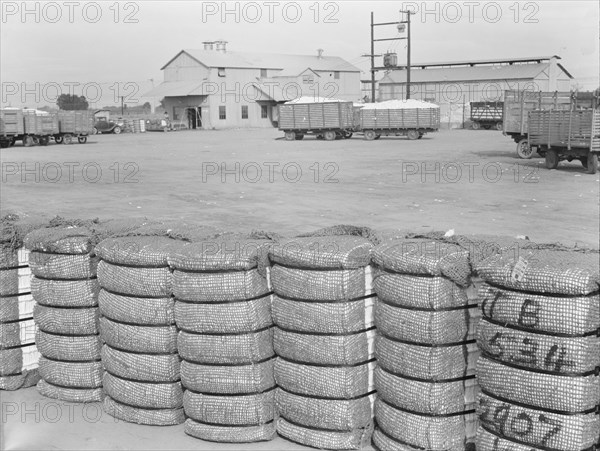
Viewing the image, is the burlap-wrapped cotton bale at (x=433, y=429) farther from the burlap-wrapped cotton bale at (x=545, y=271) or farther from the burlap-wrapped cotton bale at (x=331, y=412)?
the burlap-wrapped cotton bale at (x=545, y=271)

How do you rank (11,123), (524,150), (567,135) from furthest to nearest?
(11,123), (524,150), (567,135)

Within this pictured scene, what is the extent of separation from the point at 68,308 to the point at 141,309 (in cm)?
78

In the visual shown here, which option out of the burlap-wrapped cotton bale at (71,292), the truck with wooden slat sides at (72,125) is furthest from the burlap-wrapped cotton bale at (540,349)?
the truck with wooden slat sides at (72,125)

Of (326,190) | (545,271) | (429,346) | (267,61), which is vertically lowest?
(326,190)

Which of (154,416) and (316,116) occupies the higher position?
(316,116)

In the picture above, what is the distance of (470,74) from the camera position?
69.4m

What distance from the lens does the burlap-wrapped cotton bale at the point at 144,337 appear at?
5.07 meters

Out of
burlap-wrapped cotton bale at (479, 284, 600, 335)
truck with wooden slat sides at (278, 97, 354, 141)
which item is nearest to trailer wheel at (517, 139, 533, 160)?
truck with wooden slat sides at (278, 97, 354, 141)

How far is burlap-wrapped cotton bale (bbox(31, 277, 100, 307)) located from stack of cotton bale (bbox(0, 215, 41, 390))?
40 centimetres

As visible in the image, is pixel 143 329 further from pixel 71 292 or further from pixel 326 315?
pixel 326 315

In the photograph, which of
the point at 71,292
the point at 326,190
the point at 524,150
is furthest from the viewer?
the point at 524,150

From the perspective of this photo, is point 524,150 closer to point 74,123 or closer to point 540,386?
point 540,386

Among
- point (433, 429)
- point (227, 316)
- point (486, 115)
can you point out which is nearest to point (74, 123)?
Result: point (486, 115)

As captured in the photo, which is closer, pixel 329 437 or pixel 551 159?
pixel 329 437
